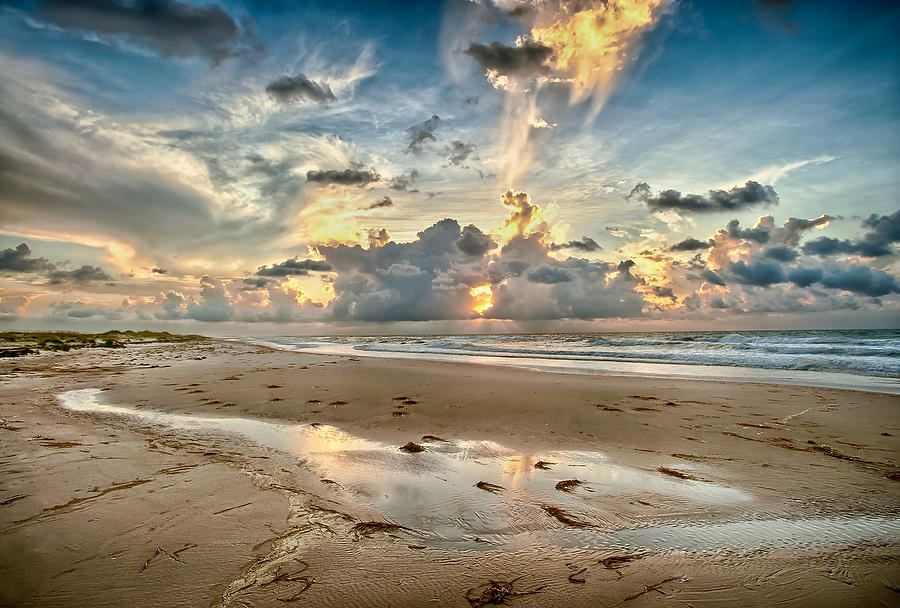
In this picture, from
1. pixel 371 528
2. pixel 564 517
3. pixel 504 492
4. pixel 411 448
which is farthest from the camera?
pixel 411 448

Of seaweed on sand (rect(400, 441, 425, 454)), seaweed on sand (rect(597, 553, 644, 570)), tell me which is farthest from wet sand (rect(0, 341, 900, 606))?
seaweed on sand (rect(400, 441, 425, 454))

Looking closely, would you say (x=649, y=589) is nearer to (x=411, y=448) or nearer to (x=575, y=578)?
(x=575, y=578)

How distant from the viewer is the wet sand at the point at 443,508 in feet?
8.98

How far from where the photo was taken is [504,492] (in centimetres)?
452

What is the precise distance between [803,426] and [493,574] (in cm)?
840

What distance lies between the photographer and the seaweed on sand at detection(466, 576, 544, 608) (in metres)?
2.55

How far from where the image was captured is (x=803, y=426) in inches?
314

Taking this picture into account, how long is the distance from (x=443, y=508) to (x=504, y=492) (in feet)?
2.64

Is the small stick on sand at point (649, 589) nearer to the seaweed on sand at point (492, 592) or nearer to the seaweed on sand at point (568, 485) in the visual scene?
the seaweed on sand at point (492, 592)

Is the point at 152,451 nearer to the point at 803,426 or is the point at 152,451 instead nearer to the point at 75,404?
the point at 75,404

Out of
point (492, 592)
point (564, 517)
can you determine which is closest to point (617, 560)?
point (564, 517)

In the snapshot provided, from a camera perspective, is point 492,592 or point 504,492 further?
point 504,492

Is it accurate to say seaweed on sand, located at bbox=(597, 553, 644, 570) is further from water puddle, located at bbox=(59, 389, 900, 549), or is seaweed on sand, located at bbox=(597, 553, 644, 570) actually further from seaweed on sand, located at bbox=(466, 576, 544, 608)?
seaweed on sand, located at bbox=(466, 576, 544, 608)

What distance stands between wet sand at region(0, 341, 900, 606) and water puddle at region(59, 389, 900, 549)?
1.3 inches
